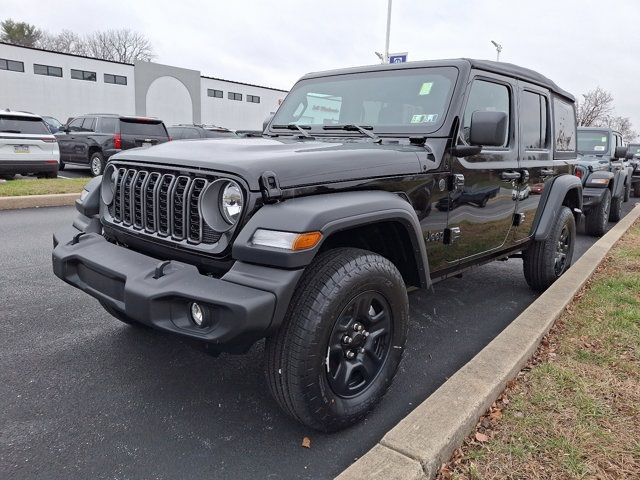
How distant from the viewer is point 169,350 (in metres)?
3.32

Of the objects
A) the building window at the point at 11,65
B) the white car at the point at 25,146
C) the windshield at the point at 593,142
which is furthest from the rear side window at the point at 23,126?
the building window at the point at 11,65

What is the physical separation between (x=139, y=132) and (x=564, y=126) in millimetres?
11207

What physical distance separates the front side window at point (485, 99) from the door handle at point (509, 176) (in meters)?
0.26

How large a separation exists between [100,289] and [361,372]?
1.38m

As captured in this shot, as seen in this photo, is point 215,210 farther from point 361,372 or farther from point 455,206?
point 455,206

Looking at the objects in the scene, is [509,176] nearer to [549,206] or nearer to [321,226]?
[549,206]

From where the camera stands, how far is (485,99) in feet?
11.8

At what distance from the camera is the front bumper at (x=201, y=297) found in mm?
2004

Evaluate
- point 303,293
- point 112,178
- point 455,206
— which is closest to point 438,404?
point 303,293

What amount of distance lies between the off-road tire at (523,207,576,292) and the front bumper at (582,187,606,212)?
360cm

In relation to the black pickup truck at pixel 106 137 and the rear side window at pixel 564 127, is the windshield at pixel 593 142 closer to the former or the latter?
the rear side window at pixel 564 127

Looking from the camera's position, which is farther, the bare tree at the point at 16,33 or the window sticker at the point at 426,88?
the bare tree at the point at 16,33

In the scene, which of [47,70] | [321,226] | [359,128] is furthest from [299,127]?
[47,70]

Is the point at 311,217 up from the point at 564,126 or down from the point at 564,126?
down
